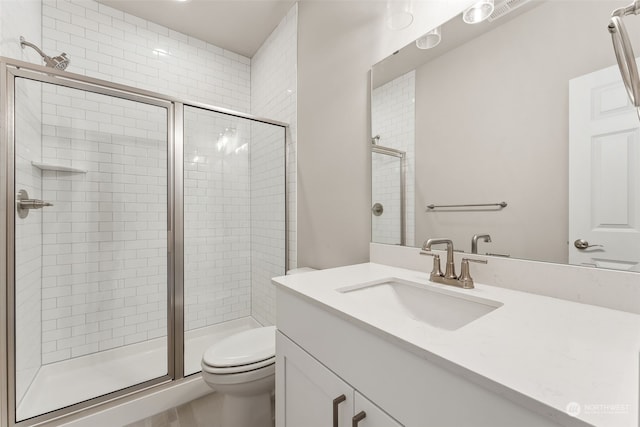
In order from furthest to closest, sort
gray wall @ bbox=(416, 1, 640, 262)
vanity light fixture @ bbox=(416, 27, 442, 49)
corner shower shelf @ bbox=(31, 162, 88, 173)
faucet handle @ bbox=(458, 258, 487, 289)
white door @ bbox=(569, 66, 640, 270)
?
corner shower shelf @ bbox=(31, 162, 88, 173) → vanity light fixture @ bbox=(416, 27, 442, 49) → faucet handle @ bbox=(458, 258, 487, 289) → gray wall @ bbox=(416, 1, 640, 262) → white door @ bbox=(569, 66, 640, 270)

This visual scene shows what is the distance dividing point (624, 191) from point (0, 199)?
7.47ft

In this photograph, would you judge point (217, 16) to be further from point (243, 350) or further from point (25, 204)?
point (243, 350)

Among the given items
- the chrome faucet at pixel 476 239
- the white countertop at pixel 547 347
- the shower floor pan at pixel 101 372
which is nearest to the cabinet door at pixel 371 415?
the white countertop at pixel 547 347

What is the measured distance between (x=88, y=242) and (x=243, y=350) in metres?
1.37

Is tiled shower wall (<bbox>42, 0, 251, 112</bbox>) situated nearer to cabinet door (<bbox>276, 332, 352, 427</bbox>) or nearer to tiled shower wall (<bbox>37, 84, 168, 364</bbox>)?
tiled shower wall (<bbox>37, 84, 168, 364</bbox>)

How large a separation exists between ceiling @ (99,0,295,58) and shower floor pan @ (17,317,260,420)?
92.1 inches

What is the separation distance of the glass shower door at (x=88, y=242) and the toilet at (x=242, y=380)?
64cm

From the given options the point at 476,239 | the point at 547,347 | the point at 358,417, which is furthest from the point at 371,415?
the point at 476,239

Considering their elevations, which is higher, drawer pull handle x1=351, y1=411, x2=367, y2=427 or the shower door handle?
the shower door handle

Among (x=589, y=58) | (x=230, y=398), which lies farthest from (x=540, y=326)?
(x=230, y=398)

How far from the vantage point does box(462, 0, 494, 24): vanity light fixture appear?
957 mm

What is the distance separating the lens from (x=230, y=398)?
127 cm

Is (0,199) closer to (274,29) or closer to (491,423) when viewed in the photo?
(491,423)

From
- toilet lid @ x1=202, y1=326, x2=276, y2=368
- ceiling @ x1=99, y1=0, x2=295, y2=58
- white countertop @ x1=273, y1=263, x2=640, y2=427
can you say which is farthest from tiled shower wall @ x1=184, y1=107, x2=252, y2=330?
white countertop @ x1=273, y1=263, x2=640, y2=427
